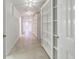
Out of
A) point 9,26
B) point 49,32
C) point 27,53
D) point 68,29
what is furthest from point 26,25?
point 68,29

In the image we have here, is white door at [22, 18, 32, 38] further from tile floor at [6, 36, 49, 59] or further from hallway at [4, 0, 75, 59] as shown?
tile floor at [6, 36, 49, 59]

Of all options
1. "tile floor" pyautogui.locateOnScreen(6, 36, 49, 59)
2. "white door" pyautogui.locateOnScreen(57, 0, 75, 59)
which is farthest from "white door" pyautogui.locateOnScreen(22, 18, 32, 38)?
"white door" pyautogui.locateOnScreen(57, 0, 75, 59)

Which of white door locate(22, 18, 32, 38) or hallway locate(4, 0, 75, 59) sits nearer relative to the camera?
hallway locate(4, 0, 75, 59)

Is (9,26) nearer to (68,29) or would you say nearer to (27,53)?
(27,53)

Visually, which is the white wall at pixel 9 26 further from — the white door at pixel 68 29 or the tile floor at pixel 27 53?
the white door at pixel 68 29

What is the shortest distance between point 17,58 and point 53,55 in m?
1.97

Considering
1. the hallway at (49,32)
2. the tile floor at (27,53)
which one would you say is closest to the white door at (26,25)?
the hallway at (49,32)

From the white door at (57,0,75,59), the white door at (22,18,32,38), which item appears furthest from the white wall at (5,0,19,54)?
the white door at (22,18,32,38)

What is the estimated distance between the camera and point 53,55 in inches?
179

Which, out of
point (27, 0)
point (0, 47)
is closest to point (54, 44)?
point (0, 47)

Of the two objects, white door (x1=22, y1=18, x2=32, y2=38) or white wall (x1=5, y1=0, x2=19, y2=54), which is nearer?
white wall (x1=5, y1=0, x2=19, y2=54)

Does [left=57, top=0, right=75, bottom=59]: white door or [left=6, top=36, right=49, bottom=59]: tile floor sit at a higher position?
[left=57, top=0, right=75, bottom=59]: white door

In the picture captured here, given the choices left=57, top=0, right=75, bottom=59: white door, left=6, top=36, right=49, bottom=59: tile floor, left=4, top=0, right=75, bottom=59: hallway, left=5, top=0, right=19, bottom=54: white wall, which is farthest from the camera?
left=5, top=0, right=19, bottom=54: white wall

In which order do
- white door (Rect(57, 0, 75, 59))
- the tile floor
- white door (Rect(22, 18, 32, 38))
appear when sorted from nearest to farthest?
white door (Rect(57, 0, 75, 59))
the tile floor
white door (Rect(22, 18, 32, 38))
